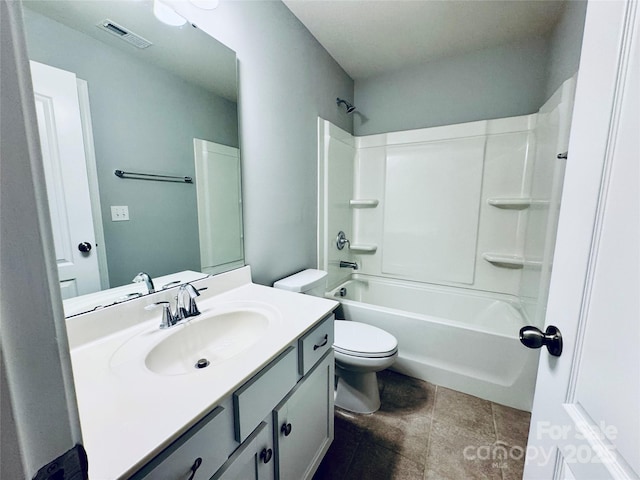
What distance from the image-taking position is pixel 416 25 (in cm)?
181

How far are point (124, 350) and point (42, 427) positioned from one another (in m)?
0.70

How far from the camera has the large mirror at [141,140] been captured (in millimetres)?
826

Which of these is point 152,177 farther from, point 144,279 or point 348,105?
point 348,105

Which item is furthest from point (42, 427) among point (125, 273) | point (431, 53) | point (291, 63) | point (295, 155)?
point (431, 53)

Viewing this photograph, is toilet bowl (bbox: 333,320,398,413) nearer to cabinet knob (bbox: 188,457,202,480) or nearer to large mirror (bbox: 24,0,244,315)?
large mirror (bbox: 24,0,244,315)

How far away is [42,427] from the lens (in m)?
0.24

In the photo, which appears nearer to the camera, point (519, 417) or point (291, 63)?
point (519, 417)

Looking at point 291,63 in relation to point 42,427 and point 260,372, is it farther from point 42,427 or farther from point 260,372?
point 42,427

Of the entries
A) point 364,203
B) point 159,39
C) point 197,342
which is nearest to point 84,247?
point 197,342

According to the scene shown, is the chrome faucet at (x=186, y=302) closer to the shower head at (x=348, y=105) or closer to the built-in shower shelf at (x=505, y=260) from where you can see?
the shower head at (x=348, y=105)

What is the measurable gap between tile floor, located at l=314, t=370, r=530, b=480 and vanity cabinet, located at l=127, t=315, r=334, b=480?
0.71 feet

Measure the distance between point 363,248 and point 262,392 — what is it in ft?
6.70

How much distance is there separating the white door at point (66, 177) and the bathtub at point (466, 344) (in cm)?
160

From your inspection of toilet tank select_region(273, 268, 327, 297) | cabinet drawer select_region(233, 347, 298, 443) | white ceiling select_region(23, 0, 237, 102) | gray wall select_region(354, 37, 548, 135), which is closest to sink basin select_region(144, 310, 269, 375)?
cabinet drawer select_region(233, 347, 298, 443)
